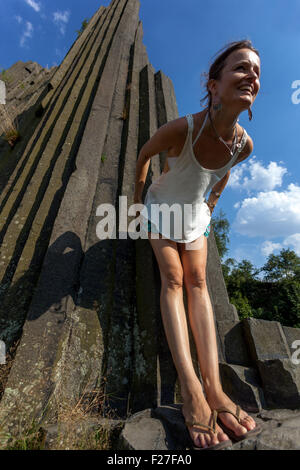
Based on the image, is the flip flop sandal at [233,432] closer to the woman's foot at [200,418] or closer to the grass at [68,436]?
the woman's foot at [200,418]

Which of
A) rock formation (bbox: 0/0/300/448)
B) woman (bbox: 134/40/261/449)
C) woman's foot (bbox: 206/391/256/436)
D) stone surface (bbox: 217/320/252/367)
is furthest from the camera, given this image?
stone surface (bbox: 217/320/252/367)

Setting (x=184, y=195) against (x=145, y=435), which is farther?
(x=184, y=195)

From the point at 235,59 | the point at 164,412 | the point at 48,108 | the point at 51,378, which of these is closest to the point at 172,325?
the point at 164,412

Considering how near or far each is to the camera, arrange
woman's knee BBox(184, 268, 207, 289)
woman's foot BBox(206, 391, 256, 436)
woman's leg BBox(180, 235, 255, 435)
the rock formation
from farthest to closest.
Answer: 1. woman's knee BBox(184, 268, 207, 289)
2. the rock formation
3. woman's leg BBox(180, 235, 255, 435)
4. woman's foot BBox(206, 391, 256, 436)

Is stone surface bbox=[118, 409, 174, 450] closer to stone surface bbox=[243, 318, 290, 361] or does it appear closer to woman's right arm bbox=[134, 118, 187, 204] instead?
stone surface bbox=[243, 318, 290, 361]

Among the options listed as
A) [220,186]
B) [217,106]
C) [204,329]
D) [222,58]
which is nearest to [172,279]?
[204,329]

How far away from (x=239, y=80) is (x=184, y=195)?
2.85ft

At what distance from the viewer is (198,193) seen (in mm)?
2004

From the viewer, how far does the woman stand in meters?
1.54

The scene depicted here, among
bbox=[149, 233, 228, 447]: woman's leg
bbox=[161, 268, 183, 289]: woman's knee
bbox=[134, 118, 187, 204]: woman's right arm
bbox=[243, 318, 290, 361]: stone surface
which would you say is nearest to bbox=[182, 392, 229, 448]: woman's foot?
bbox=[149, 233, 228, 447]: woman's leg

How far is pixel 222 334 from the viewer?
222cm

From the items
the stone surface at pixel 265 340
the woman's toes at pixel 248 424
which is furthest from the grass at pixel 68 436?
the stone surface at pixel 265 340

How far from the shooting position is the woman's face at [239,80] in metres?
1.69

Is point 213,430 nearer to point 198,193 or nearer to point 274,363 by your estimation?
point 274,363
